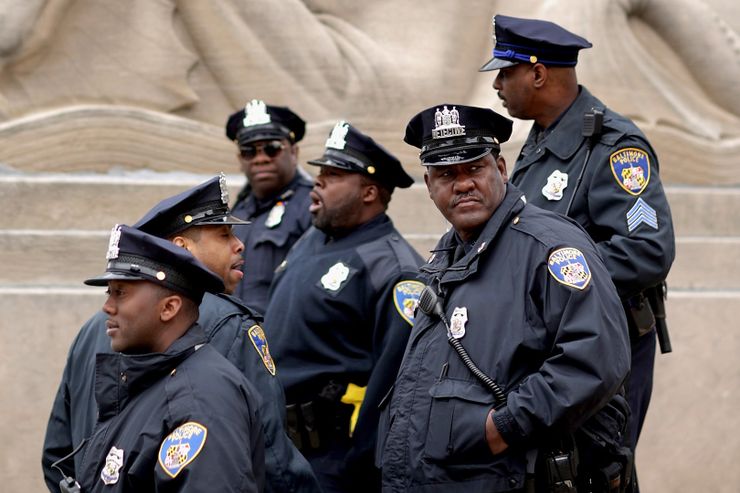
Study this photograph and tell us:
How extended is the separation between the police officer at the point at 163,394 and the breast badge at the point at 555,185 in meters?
1.46

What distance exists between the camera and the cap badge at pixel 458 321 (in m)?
3.24

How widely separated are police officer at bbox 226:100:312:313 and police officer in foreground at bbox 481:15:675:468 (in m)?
1.44

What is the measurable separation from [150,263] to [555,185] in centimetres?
164

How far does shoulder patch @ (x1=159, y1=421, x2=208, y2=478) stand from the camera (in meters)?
2.56

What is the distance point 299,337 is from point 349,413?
321 millimetres

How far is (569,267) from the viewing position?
316 cm

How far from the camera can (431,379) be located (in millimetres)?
3254

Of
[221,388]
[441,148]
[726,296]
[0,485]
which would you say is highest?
[441,148]

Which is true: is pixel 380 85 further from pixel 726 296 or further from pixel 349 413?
pixel 349 413

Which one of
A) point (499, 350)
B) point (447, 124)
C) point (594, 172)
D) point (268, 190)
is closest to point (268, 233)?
point (268, 190)

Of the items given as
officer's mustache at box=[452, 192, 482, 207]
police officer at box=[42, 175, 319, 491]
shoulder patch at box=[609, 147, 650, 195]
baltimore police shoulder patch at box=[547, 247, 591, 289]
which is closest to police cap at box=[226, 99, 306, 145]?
shoulder patch at box=[609, 147, 650, 195]

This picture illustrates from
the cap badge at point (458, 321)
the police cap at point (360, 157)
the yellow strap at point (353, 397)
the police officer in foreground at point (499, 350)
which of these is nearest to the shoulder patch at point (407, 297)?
the yellow strap at point (353, 397)

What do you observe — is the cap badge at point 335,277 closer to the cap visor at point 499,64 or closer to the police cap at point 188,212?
the cap visor at point 499,64

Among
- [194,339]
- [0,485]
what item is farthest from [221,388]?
[0,485]
